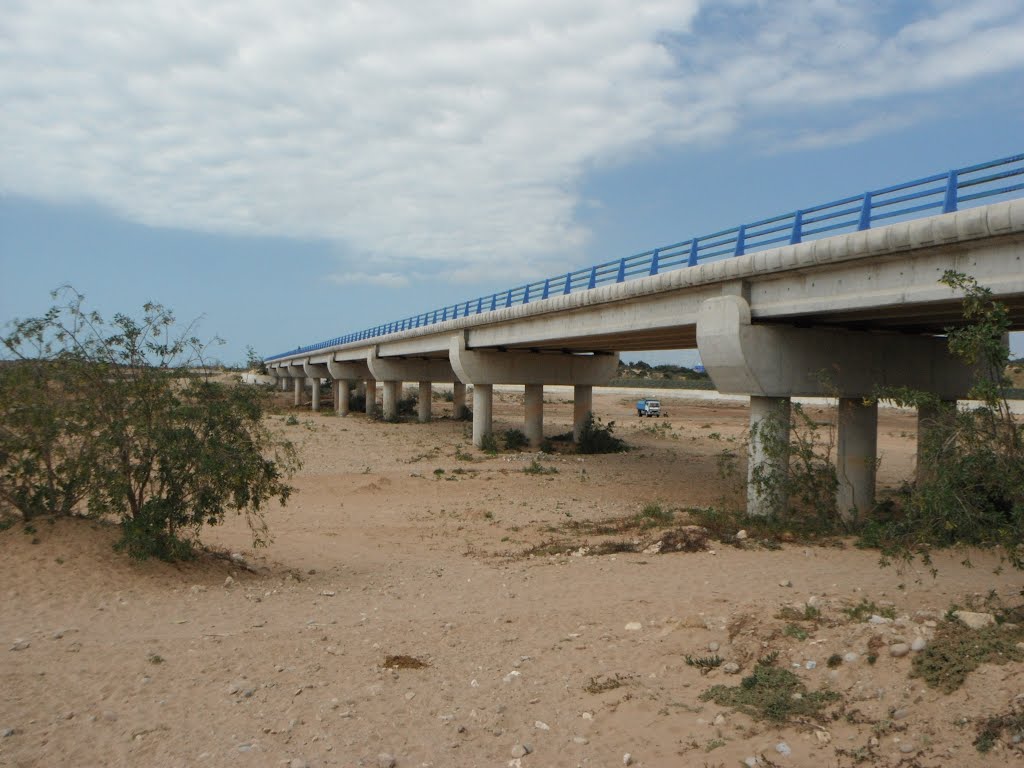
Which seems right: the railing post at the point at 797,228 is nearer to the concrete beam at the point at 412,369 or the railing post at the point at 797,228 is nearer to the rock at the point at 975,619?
the rock at the point at 975,619

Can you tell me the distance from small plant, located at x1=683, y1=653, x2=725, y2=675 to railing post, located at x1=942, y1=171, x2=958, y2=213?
332 inches

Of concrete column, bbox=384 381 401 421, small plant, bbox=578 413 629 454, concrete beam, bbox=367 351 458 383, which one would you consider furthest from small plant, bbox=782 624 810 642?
concrete column, bbox=384 381 401 421

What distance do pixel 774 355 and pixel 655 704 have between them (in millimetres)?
11402

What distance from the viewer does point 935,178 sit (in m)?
12.6

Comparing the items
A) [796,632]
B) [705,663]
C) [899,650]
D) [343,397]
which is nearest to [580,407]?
[796,632]

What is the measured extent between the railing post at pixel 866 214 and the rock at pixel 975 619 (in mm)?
7942

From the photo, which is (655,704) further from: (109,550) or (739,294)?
(739,294)

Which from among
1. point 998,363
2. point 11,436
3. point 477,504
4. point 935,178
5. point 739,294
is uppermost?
point 935,178

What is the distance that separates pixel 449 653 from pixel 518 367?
88.5ft

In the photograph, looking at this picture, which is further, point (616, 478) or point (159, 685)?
point (616, 478)

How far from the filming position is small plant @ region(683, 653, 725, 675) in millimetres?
7793

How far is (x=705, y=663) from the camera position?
7.86 metres

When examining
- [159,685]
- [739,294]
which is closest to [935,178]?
[739,294]

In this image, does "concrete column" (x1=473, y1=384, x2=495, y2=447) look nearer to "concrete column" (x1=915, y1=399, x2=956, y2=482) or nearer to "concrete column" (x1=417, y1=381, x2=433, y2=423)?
"concrete column" (x1=417, y1=381, x2=433, y2=423)
